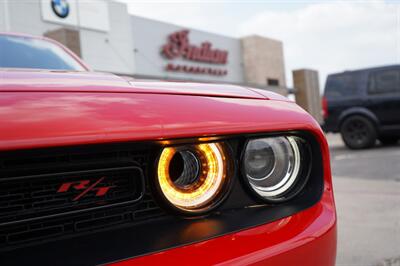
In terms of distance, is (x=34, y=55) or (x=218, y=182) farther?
(x=34, y=55)

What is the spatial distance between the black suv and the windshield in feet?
21.7

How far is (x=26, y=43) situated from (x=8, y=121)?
5.97ft

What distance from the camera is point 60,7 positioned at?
12766 mm

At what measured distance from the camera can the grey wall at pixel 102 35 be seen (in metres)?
11.9

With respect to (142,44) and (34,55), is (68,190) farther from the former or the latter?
(142,44)

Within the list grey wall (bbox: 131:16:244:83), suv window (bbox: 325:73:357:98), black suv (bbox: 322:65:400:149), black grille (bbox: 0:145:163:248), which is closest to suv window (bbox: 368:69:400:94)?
black suv (bbox: 322:65:400:149)

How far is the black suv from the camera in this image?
7402 millimetres

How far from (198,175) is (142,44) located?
55.4 feet

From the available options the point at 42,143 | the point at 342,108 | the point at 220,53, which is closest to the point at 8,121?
the point at 42,143

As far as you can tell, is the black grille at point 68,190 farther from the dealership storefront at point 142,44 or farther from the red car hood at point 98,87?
the dealership storefront at point 142,44

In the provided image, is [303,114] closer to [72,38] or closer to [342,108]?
[342,108]

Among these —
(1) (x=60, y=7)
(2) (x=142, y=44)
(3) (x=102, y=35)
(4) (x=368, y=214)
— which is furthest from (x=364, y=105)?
(2) (x=142, y=44)

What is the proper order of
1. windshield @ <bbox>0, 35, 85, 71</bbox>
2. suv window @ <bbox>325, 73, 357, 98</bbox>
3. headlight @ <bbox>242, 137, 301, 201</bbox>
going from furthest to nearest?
suv window @ <bbox>325, 73, 357, 98</bbox> < windshield @ <bbox>0, 35, 85, 71</bbox> < headlight @ <bbox>242, 137, 301, 201</bbox>

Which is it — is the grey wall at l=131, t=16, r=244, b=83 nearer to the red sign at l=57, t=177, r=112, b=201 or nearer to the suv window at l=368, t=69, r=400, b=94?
the suv window at l=368, t=69, r=400, b=94
